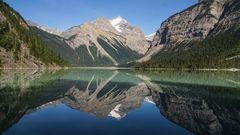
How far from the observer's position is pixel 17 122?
92.7 ft

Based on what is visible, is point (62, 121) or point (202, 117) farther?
point (202, 117)

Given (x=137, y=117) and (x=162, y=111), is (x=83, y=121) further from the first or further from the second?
(x=162, y=111)

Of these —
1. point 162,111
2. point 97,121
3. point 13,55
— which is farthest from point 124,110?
point 13,55

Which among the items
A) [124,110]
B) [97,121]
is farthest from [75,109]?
[97,121]

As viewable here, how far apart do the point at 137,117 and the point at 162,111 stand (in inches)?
194

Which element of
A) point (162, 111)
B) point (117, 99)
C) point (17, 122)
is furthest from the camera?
point (117, 99)

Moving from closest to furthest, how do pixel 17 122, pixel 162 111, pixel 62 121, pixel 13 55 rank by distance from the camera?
1. pixel 17 122
2. pixel 62 121
3. pixel 162 111
4. pixel 13 55

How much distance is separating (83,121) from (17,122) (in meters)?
6.20

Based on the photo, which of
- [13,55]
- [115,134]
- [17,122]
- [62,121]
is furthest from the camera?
[13,55]

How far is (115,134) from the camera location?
989 inches

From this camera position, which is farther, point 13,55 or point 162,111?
point 13,55

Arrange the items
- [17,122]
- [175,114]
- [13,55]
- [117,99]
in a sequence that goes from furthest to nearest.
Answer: [13,55], [117,99], [175,114], [17,122]

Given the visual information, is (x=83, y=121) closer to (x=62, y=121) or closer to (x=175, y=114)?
(x=62, y=121)

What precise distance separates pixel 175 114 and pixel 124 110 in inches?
277
